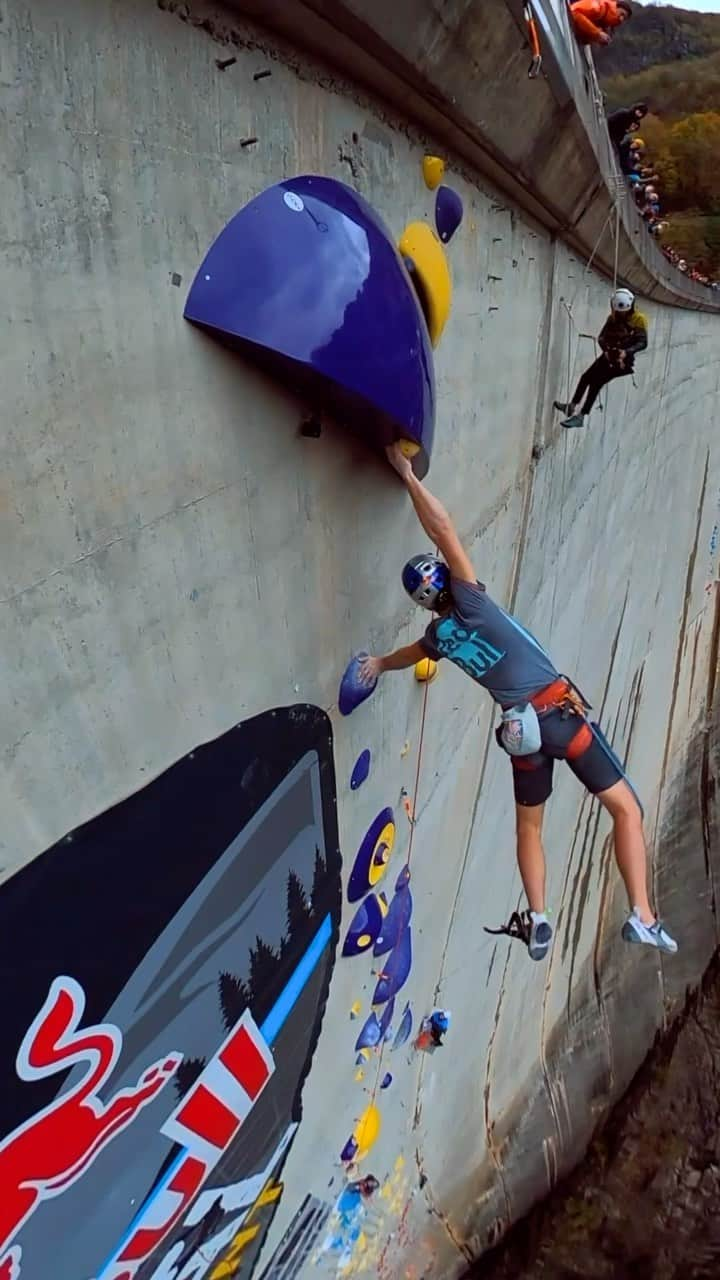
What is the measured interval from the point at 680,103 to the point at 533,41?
3387 centimetres

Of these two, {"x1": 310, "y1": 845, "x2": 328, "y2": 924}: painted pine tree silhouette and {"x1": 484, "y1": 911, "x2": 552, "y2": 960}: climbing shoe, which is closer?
{"x1": 310, "y1": 845, "x2": 328, "y2": 924}: painted pine tree silhouette

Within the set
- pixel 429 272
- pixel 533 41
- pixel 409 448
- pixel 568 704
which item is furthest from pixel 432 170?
pixel 568 704

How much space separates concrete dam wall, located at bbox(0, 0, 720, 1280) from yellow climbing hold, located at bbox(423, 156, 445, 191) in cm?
4

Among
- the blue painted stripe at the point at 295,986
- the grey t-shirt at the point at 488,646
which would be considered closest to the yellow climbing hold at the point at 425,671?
the grey t-shirt at the point at 488,646

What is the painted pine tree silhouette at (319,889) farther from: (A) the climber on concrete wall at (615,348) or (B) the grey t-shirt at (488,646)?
(A) the climber on concrete wall at (615,348)

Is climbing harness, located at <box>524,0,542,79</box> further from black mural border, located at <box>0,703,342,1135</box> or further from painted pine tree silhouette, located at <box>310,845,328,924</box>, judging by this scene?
painted pine tree silhouette, located at <box>310,845,328,924</box>

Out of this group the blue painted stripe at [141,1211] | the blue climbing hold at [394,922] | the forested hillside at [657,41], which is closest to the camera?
the blue painted stripe at [141,1211]

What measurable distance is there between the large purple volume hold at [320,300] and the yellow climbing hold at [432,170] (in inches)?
26.9

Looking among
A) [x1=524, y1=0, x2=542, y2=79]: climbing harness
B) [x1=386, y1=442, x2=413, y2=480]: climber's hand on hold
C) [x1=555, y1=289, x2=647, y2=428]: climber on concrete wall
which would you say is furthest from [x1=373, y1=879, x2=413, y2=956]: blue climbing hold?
[x1=524, y1=0, x2=542, y2=79]: climbing harness

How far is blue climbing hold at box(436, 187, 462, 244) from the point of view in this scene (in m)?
2.92

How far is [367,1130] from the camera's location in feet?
13.9

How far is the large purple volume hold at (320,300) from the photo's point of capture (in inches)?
73.2

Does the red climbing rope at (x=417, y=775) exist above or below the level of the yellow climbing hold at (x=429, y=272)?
below

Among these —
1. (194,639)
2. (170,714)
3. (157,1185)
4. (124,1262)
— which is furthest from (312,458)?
(124,1262)
